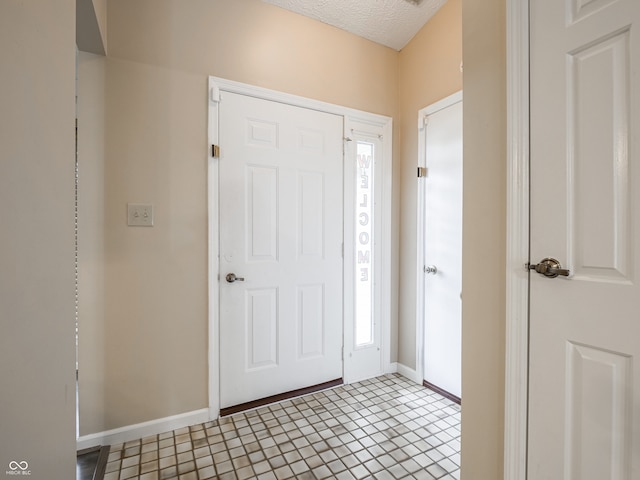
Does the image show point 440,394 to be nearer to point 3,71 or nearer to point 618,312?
point 618,312

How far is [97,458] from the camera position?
156 cm

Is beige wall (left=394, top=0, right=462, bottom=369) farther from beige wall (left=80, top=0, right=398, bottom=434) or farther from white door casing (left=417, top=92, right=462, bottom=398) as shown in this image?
beige wall (left=80, top=0, right=398, bottom=434)

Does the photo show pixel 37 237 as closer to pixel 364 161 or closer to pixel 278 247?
pixel 278 247

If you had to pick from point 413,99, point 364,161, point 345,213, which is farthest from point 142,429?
point 413,99

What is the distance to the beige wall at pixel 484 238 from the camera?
3.64 feet

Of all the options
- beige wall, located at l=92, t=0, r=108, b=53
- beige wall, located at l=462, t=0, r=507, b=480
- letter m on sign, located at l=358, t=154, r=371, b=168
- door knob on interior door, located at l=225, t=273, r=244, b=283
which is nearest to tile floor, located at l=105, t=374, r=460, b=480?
beige wall, located at l=462, t=0, r=507, b=480

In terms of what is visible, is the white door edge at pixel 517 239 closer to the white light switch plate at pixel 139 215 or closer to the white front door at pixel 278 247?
the white front door at pixel 278 247

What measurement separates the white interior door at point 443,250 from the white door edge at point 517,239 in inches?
42.3

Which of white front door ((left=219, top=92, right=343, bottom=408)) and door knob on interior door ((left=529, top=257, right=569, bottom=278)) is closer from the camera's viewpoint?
door knob on interior door ((left=529, top=257, right=569, bottom=278))

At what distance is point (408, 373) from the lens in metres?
2.53

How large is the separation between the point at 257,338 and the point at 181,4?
2.23 metres

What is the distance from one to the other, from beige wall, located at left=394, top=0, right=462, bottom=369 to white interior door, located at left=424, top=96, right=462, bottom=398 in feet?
0.46

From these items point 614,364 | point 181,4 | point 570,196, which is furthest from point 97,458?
point 181,4

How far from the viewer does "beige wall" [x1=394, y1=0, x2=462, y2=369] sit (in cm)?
216
